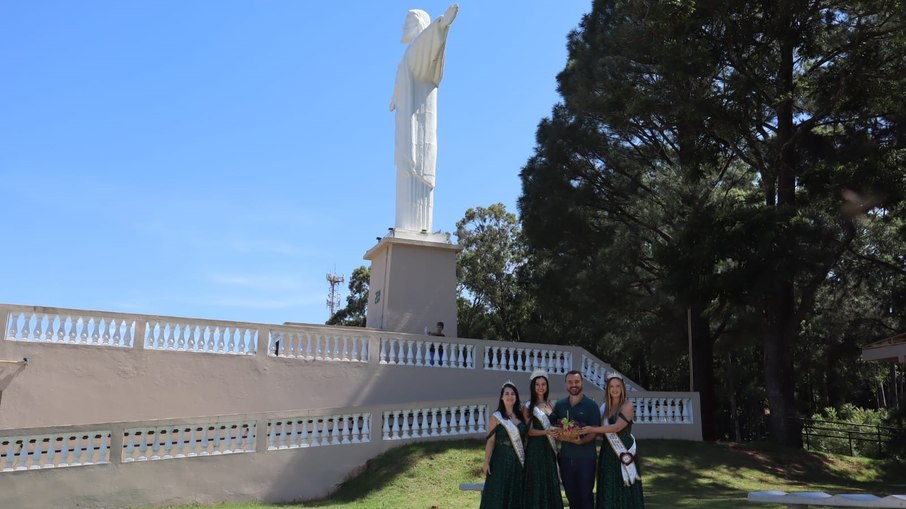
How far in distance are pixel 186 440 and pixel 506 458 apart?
6439 millimetres

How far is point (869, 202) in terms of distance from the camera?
15414 mm

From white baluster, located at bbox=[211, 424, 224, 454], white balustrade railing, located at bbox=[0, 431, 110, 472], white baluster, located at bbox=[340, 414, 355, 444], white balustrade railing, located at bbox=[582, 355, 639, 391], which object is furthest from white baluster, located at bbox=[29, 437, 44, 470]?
white balustrade railing, located at bbox=[582, 355, 639, 391]

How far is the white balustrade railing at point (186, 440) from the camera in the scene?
35.8ft

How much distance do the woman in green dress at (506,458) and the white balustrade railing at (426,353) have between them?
8289 mm

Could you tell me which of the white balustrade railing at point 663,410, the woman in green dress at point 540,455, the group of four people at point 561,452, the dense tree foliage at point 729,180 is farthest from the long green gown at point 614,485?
the dense tree foliage at point 729,180

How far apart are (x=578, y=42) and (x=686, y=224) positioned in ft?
26.6

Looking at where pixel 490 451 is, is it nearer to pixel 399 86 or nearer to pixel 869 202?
pixel 869 202

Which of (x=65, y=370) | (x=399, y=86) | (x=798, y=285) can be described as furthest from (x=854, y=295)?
(x=65, y=370)

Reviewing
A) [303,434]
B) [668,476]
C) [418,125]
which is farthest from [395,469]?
[418,125]

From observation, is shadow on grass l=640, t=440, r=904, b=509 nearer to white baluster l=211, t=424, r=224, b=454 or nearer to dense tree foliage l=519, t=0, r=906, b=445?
dense tree foliage l=519, t=0, r=906, b=445

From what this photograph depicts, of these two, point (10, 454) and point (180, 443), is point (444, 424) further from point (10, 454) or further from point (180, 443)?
point (10, 454)

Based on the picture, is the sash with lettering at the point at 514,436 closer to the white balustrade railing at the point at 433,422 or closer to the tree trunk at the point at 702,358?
the white balustrade railing at the point at 433,422

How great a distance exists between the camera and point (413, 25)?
19.6 meters

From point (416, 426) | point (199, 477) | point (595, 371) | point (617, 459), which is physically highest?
point (595, 371)
